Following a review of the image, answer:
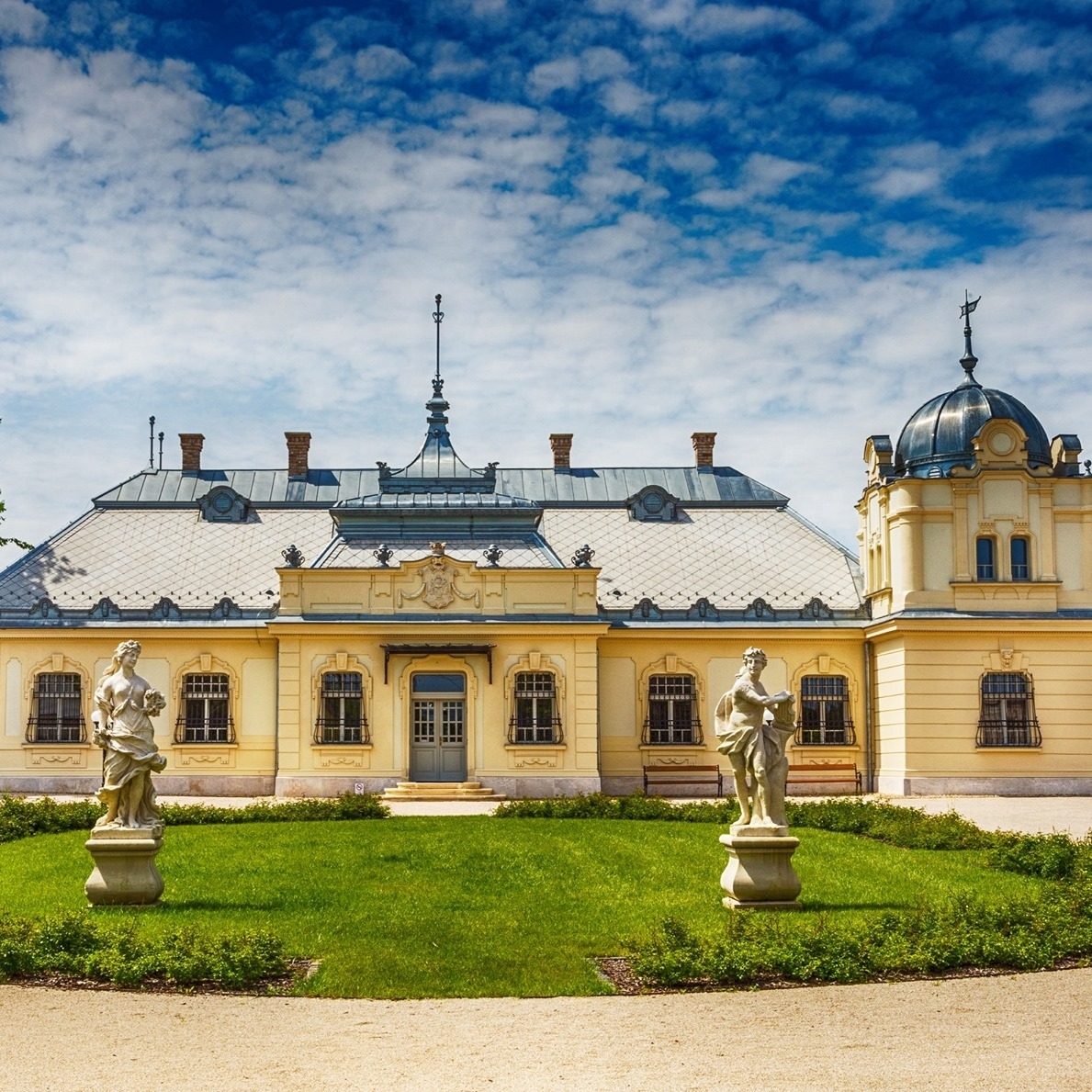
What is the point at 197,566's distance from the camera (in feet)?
120

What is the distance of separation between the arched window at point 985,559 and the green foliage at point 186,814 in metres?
15.0

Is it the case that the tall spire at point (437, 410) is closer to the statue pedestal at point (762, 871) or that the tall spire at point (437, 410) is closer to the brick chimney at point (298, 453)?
the brick chimney at point (298, 453)

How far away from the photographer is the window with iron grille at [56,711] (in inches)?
1325

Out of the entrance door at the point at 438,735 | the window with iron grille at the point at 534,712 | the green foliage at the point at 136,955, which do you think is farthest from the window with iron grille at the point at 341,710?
the green foliage at the point at 136,955

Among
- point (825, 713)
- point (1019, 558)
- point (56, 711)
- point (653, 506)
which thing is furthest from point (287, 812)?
point (1019, 558)

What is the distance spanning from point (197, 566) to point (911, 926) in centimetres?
2724

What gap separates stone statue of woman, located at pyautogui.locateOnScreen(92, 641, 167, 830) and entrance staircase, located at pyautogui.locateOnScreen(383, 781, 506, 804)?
16.8m

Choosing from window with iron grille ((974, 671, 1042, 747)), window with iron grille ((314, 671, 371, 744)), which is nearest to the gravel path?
window with iron grille ((314, 671, 371, 744))

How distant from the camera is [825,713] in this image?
34.5 metres

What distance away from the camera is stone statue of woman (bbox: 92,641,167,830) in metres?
14.5

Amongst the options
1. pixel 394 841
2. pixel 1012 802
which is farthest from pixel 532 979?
pixel 1012 802

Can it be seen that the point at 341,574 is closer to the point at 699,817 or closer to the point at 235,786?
the point at 235,786

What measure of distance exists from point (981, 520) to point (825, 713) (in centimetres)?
604

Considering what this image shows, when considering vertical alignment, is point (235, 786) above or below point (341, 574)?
below
